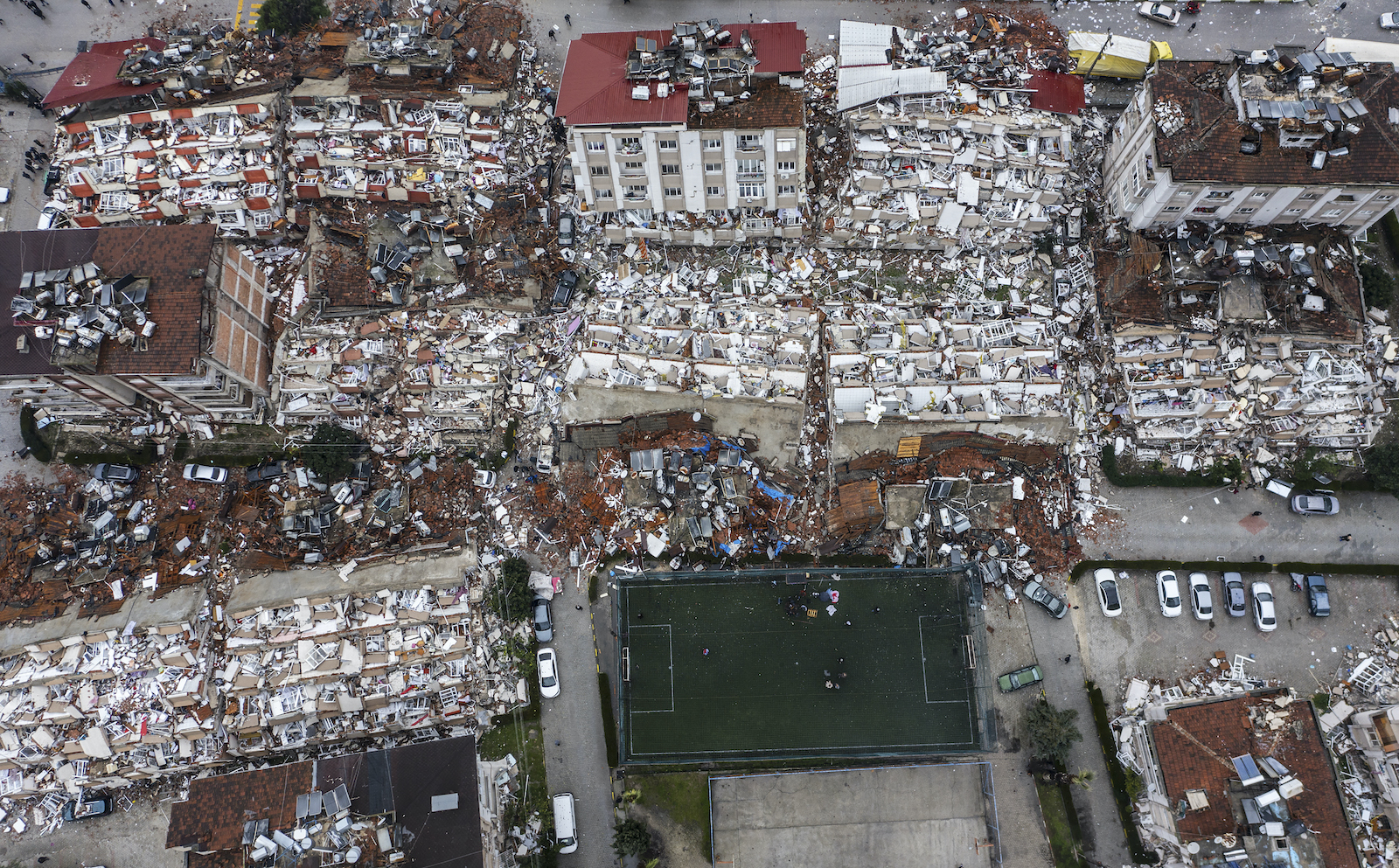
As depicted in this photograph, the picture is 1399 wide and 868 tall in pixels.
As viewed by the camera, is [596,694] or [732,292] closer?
[596,694]

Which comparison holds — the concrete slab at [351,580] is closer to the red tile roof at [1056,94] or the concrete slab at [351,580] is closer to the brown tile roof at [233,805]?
the brown tile roof at [233,805]

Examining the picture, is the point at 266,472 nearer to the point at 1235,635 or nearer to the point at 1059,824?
the point at 1059,824

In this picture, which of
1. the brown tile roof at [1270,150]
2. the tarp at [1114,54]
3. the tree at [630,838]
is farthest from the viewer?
the tarp at [1114,54]

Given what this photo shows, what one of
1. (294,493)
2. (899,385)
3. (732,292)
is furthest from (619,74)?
(294,493)

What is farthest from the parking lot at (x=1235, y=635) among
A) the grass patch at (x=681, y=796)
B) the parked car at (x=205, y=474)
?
the parked car at (x=205, y=474)

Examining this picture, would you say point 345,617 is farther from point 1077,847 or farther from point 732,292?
point 1077,847

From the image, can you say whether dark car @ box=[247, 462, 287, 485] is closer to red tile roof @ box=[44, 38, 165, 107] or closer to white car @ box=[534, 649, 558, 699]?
white car @ box=[534, 649, 558, 699]

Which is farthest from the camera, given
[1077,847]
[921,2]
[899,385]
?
[921,2]

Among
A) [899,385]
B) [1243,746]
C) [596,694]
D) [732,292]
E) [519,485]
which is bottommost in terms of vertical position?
[1243,746]
